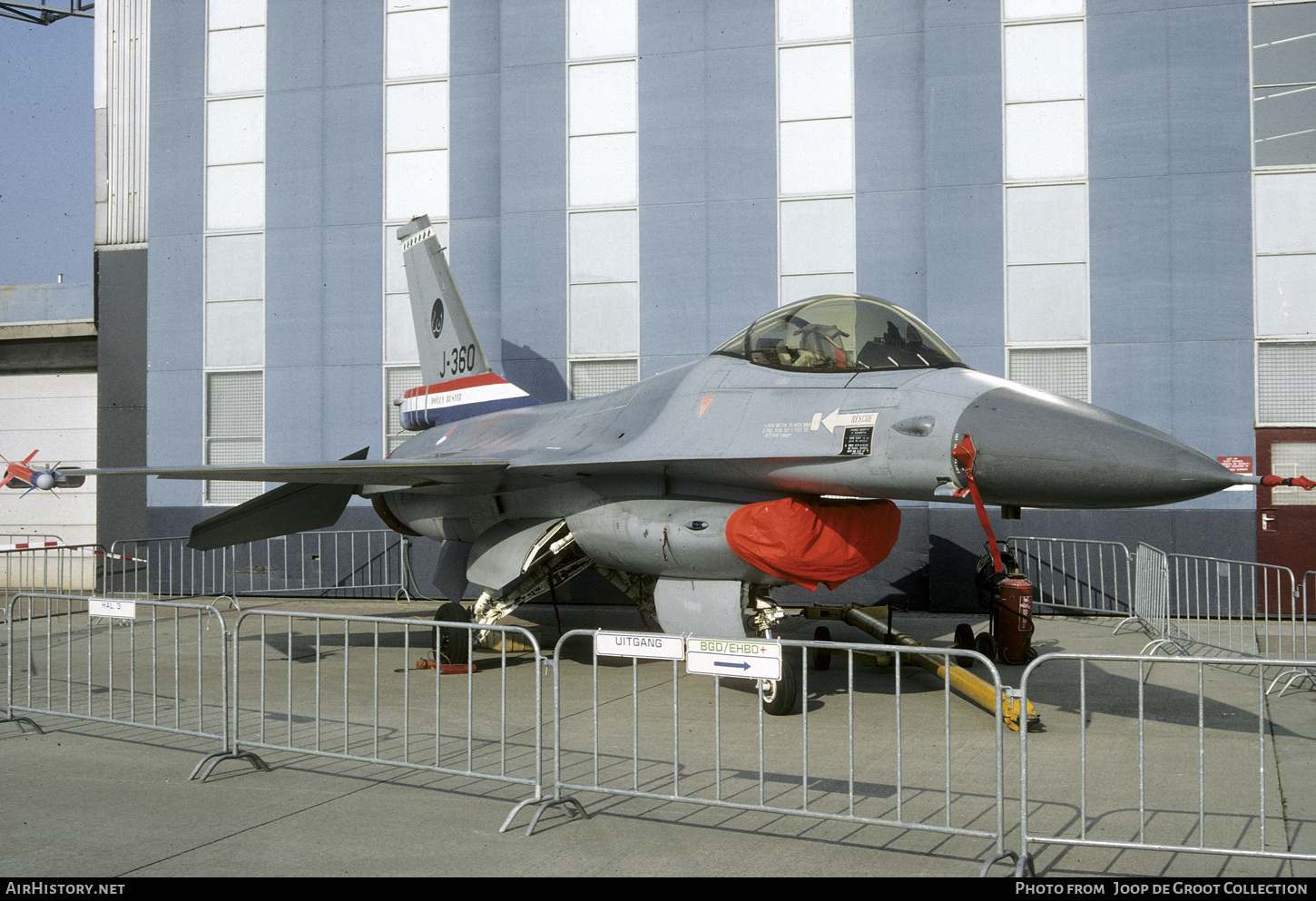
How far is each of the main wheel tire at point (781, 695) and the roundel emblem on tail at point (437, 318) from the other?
648 centimetres

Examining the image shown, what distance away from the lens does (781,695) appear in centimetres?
678

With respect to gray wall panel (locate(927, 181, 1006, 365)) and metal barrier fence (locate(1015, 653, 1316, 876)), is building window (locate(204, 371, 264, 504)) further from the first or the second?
metal barrier fence (locate(1015, 653, 1316, 876))

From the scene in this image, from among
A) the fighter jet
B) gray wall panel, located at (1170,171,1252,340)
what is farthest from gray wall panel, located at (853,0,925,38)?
the fighter jet

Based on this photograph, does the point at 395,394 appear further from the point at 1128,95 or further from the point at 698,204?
the point at 1128,95

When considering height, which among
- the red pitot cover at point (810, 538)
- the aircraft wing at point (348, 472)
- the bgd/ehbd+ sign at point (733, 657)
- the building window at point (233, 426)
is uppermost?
the building window at point (233, 426)

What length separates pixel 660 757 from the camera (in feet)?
18.9

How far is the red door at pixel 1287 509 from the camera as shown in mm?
11734

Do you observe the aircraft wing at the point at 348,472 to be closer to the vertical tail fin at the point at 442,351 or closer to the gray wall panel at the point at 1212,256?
the vertical tail fin at the point at 442,351

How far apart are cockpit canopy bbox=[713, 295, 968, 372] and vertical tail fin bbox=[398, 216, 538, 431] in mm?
4514

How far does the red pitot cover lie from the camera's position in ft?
22.3

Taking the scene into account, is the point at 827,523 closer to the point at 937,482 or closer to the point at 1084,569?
the point at 937,482

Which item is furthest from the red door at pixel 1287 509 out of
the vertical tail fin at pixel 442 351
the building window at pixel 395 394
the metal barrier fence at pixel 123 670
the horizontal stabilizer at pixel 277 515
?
the metal barrier fence at pixel 123 670

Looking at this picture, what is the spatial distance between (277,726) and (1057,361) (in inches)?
385

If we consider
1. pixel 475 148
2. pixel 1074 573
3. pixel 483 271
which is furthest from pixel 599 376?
pixel 1074 573
